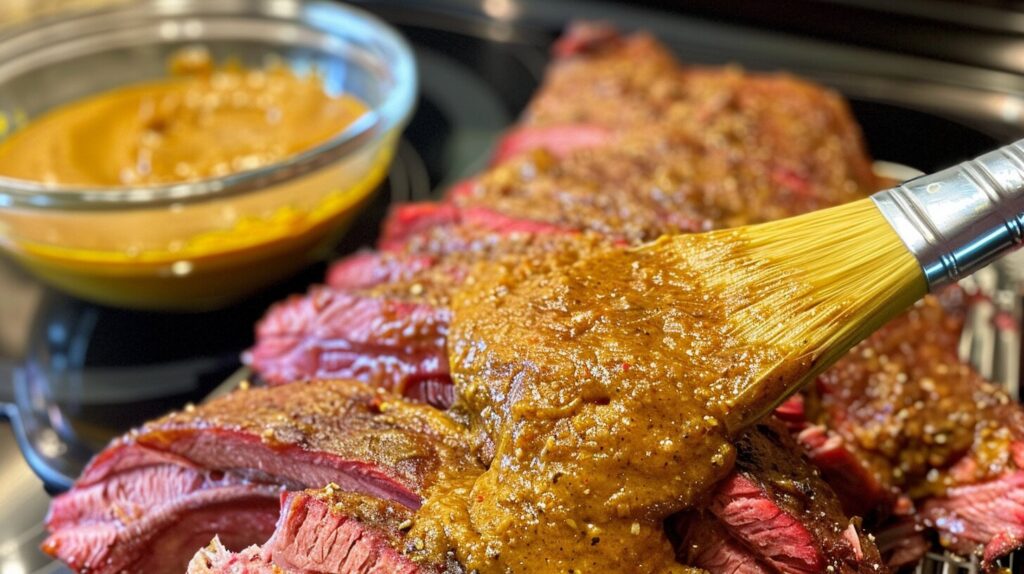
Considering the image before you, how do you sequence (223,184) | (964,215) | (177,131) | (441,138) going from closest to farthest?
(964,215), (223,184), (177,131), (441,138)

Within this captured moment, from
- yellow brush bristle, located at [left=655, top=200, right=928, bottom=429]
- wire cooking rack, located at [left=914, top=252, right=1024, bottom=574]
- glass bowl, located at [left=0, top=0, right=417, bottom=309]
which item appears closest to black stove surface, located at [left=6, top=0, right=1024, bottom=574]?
glass bowl, located at [left=0, top=0, right=417, bottom=309]

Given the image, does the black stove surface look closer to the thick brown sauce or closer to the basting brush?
the thick brown sauce

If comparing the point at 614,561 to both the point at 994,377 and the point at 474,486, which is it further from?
the point at 994,377

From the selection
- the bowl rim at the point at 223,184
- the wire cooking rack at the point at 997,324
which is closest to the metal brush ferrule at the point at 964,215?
the wire cooking rack at the point at 997,324

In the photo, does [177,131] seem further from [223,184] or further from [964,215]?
[964,215]

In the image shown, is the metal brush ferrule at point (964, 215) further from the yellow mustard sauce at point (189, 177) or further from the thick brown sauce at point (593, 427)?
the yellow mustard sauce at point (189, 177)

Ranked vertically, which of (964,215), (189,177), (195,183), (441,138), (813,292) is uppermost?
(964,215)

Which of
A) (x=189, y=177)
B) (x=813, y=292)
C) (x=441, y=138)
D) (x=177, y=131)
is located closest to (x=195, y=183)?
(x=189, y=177)
